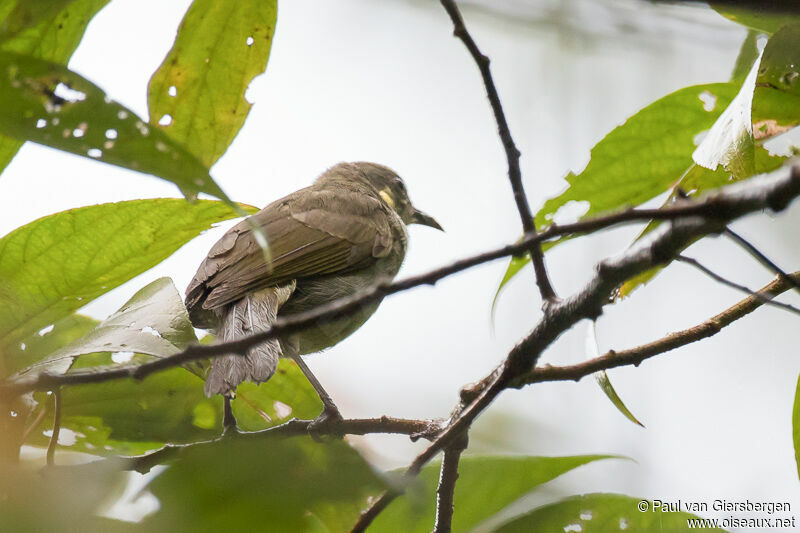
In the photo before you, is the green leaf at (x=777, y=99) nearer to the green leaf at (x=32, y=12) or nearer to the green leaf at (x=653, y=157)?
the green leaf at (x=653, y=157)

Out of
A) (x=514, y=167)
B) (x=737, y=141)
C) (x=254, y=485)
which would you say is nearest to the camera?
(x=254, y=485)

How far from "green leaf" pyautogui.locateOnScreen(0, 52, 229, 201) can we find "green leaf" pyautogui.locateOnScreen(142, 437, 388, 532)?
0.44 m

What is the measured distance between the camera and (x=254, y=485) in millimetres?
1324

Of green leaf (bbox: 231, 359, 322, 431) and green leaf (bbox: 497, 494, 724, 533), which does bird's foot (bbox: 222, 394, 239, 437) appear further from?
green leaf (bbox: 497, 494, 724, 533)

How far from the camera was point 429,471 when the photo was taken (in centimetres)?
215

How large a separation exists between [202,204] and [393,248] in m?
2.11

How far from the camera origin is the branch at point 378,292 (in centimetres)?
119

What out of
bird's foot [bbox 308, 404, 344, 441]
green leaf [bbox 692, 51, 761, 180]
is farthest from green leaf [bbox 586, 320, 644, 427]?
bird's foot [bbox 308, 404, 344, 441]

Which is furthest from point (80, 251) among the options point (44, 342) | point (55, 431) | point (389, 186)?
point (389, 186)

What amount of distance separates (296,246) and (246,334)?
0.72m

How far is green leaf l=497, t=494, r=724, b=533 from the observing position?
1.90 metres

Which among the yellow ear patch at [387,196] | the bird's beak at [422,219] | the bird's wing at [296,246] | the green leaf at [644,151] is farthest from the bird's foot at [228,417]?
the bird's beak at [422,219]

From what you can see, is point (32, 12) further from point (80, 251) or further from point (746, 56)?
point (746, 56)

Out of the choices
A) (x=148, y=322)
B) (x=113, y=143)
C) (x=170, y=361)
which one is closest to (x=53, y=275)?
(x=148, y=322)
